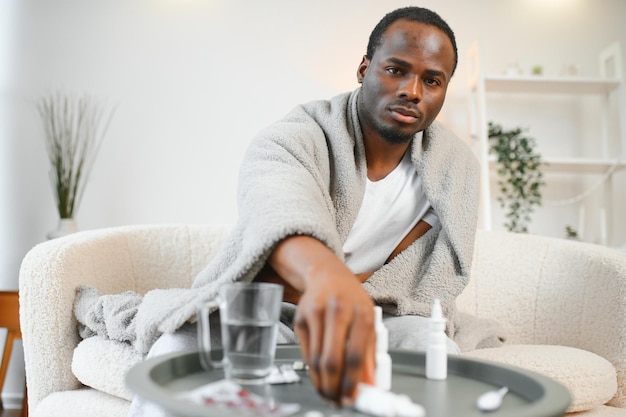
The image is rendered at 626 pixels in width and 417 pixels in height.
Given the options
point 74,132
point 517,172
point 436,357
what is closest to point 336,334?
point 436,357

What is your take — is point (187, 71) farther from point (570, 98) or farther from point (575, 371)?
point (575, 371)

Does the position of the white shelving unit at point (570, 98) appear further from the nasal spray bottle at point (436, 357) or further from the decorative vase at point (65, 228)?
the nasal spray bottle at point (436, 357)

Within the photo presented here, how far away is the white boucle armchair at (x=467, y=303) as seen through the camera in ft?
4.21

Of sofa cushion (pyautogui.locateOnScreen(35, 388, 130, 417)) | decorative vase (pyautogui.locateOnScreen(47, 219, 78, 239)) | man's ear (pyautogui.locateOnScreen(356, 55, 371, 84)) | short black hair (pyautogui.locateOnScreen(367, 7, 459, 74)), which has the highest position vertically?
short black hair (pyautogui.locateOnScreen(367, 7, 459, 74))

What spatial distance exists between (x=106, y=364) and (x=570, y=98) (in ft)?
7.80

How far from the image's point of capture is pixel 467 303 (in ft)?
5.91

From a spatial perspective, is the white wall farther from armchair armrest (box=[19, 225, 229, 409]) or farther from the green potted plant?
armchair armrest (box=[19, 225, 229, 409])

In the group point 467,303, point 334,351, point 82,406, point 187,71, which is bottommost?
point 82,406

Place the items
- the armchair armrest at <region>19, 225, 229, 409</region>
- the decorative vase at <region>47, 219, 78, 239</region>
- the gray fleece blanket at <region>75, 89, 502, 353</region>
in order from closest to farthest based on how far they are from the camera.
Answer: the gray fleece blanket at <region>75, 89, 502, 353</region>
the armchair armrest at <region>19, 225, 229, 409</region>
the decorative vase at <region>47, 219, 78, 239</region>

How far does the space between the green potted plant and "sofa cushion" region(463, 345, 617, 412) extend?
1.53m

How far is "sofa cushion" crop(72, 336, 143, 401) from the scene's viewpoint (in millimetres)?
1271

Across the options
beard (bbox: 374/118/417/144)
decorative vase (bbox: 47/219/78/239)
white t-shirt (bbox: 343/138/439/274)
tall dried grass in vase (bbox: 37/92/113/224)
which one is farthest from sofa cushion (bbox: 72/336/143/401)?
tall dried grass in vase (bbox: 37/92/113/224)

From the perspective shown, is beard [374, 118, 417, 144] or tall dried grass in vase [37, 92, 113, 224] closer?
beard [374, 118, 417, 144]

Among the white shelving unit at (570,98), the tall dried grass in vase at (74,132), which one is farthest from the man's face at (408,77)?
the tall dried grass in vase at (74,132)
